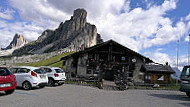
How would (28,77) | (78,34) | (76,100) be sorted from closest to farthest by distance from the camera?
(76,100) < (28,77) < (78,34)

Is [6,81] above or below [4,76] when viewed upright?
below

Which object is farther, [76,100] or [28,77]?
[28,77]

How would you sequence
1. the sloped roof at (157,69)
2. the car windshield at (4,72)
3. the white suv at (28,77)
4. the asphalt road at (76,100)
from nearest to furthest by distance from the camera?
the asphalt road at (76,100) → the car windshield at (4,72) → the white suv at (28,77) → the sloped roof at (157,69)

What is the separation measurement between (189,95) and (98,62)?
1450 cm

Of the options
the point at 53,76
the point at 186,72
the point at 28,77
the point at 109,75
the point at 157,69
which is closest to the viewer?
the point at 28,77

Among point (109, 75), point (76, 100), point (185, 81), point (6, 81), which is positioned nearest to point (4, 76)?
point (6, 81)

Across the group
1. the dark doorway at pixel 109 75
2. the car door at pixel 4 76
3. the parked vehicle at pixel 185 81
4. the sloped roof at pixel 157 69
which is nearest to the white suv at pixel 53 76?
the car door at pixel 4 76

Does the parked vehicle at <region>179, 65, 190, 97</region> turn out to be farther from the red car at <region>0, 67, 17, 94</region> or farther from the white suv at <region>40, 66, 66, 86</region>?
the red car at <region>0, 67, 17, 94</region>

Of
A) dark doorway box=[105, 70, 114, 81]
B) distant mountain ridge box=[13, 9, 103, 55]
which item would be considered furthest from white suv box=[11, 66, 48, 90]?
distant mountain ridge box=[13, 9, 103, 55]

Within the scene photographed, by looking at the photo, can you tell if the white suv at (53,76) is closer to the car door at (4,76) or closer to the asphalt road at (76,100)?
the asphalt road at (76,100)

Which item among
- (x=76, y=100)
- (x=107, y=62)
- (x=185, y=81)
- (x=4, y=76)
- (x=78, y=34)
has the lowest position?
(x=76, y=100)

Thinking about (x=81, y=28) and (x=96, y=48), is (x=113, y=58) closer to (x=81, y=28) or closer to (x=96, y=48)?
(x=96, y=48)

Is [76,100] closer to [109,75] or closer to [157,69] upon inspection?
[109,75]

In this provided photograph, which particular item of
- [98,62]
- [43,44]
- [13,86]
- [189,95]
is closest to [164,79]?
[98,62]
